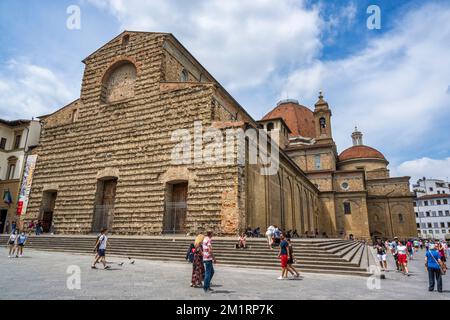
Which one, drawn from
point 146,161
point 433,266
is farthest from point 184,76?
point 433,266

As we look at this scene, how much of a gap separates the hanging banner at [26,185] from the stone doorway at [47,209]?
1.92 meters

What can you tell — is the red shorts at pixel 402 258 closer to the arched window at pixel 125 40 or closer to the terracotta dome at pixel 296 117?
the arched window at pixel 125 40

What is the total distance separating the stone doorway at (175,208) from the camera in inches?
661

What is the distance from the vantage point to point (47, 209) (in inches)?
834

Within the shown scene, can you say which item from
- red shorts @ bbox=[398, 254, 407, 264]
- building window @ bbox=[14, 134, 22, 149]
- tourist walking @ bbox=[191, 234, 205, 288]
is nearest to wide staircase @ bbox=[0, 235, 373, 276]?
red shorts @ bbox=[398, 254, 407, 264]

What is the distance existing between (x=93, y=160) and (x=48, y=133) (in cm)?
574

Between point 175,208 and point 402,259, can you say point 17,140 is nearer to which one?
point 175,208

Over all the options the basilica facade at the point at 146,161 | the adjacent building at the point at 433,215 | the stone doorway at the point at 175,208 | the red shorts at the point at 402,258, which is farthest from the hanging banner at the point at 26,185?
the adjacent building at the point at 433,215

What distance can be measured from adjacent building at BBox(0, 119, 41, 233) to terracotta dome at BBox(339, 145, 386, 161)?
44.3 m

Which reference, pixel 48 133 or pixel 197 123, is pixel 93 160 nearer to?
pixel 48 133

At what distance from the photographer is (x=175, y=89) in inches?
742

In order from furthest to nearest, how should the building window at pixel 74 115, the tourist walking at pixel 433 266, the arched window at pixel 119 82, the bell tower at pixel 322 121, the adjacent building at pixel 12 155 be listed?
the bell tower at pixel 322 121
the adjacent building at pixel 12 155
the building window at pixel 74 115
the arched window at pixel 119 82
the tourist walking at pixel 433 266

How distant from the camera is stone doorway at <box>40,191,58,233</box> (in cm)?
2102
